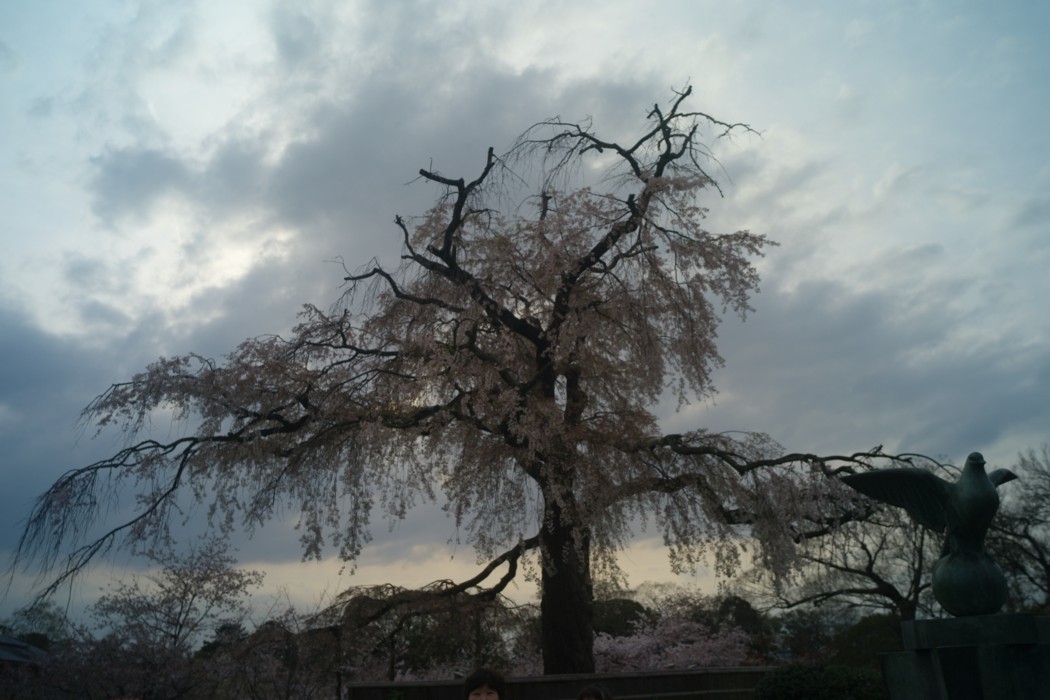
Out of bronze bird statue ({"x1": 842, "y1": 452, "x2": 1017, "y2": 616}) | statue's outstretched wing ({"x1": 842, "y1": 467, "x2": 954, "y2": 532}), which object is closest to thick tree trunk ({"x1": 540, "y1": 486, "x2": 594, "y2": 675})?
statue's outstretched wing ({"x1": 842, "y1": 467, "x2": 954, "y2": 532})

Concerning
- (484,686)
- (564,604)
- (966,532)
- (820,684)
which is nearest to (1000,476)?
(966,532)

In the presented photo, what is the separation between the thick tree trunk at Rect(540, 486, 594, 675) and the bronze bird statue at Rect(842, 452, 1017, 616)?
20.4 ft

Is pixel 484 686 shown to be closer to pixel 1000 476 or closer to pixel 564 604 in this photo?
pixel 1000 476

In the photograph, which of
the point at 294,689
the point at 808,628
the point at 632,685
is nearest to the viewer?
the point at 632,685

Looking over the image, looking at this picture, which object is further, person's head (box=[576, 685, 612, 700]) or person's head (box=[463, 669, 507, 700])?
person's head (box=[576, 685, 612, 700])

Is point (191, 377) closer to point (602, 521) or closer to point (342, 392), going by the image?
point (342, 392)

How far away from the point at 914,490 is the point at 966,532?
0.66 m

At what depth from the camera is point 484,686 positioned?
522cm

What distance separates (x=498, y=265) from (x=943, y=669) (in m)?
8.91

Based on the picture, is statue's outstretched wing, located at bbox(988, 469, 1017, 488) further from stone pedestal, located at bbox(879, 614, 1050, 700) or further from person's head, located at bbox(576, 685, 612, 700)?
person's head, located at bbox(576, 685, 612, 700)

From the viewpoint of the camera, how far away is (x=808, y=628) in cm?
3484

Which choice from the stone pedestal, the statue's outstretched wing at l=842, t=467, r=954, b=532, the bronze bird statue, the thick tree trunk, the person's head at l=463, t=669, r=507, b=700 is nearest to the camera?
the person's head at l=463, t=669, r=507, b=700

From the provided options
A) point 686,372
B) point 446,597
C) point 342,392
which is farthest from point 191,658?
point 686,372

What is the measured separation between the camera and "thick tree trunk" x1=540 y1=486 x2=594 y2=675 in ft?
43.1
